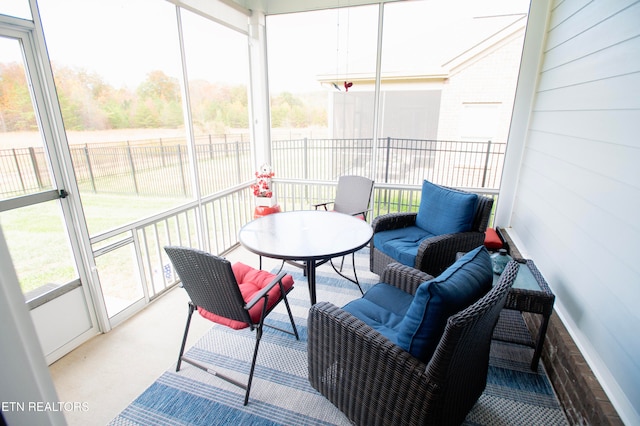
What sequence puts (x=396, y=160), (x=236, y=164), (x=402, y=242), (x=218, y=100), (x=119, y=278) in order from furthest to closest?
(x=396, y=160) < (x=236, y=164) < (x=218, y=100) < (x=402, y=242) < (x=119, y=278)

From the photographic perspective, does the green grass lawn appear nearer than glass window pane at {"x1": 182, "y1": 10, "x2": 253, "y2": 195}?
Yes

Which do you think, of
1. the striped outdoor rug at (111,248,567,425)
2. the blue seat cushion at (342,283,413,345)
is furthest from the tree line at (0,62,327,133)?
the blue seat cushion at (342,283,413,345)

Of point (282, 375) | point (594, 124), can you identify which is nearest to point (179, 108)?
point (282, 375)

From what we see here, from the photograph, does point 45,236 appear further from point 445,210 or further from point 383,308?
point 445,210

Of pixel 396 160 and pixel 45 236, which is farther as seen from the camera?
pixel 396 160

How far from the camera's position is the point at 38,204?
187 cm

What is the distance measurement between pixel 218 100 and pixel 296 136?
1.17 m

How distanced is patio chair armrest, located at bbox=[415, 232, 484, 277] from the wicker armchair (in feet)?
3.00

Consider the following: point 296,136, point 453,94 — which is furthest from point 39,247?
point 453,94

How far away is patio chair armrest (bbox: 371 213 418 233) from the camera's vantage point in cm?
292

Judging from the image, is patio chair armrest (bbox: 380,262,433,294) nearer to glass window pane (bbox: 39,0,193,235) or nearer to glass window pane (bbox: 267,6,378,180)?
glass window pane (bbox: 39,0,193,235)

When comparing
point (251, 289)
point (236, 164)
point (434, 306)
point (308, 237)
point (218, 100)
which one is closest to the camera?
point (434, 306)

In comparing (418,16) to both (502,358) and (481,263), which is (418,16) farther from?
(502,358)

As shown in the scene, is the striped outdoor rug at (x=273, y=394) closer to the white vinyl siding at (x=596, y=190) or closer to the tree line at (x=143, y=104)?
the white vinyl siding at (x=596, y=190)
